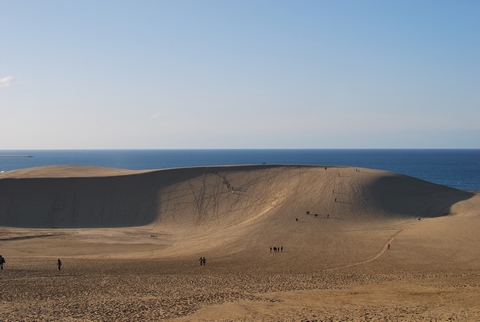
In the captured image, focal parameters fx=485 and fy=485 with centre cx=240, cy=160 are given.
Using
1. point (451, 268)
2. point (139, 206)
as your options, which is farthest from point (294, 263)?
point (139, 206)

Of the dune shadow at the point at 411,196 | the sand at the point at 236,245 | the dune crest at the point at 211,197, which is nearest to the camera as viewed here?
the sand at the point at 236,245

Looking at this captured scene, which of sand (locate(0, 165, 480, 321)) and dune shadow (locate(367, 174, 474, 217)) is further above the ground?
dune shadow (locate(367, 174, 474, 217))

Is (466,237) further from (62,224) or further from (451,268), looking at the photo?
(62,224)

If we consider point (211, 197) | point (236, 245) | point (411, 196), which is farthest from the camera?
point (211, 197)

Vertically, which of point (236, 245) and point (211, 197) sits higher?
point (211, 197)

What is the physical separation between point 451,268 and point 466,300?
9909mm

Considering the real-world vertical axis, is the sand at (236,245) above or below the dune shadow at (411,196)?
below

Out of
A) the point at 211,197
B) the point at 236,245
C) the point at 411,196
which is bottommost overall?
the point at 236,245

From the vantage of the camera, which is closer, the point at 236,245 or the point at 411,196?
the point at 236,245

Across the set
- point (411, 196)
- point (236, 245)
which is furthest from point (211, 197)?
point (411, 196)

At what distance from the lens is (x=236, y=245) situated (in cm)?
3566

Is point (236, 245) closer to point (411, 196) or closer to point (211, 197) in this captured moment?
point (211, 197)

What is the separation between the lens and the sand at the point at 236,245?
17562 mm

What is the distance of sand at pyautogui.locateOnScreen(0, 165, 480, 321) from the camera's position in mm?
17562
